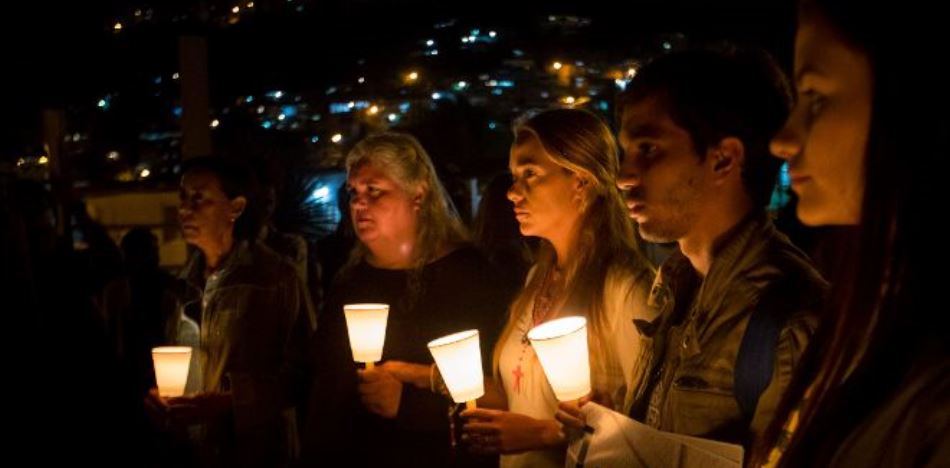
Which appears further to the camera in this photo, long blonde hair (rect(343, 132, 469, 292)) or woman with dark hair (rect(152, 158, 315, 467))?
woman with dark hair (rect(152, 158, 315, 467))

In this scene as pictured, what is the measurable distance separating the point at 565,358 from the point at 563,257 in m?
0.85

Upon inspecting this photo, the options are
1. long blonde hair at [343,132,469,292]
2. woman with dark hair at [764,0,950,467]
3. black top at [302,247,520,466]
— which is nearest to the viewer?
woman with dark hair at [764,0,950,467]

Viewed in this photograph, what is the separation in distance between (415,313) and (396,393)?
0.40 metres

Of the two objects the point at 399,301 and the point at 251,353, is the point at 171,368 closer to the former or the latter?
the point at 251,353

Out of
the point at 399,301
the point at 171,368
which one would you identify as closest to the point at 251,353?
the point at 171,368

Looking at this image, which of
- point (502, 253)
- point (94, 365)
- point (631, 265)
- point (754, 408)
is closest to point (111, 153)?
point (94, 365)

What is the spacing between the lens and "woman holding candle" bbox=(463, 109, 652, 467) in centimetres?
294

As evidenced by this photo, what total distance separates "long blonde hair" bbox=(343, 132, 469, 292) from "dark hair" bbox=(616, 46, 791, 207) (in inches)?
78.8

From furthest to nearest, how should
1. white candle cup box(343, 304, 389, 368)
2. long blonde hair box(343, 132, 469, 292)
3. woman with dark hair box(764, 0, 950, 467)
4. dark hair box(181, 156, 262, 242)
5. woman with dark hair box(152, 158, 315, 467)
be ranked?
1. dark hair box(181, 156, 262, 242)
2. woman with dark hair box(152, 158, 315, 467)
3. long blonde hair box(343, 132, 469, 292)
4. white candle cup box(343, 304, 389, 368)
5. woman with dark hair box(764, 0, 950, 467)

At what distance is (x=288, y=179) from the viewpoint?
352 inches

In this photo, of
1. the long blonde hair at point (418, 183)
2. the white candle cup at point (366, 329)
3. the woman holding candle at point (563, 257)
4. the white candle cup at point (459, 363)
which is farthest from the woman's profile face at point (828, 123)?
the long blonde hair at point (418, 183)

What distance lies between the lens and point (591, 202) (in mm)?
3221

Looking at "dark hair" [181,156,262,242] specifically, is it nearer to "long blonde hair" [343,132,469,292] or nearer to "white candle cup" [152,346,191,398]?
"long blonde hair" [343,132,469,292]

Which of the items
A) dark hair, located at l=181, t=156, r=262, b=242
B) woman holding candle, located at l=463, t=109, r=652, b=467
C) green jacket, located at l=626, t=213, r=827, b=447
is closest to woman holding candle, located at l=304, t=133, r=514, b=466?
woman holding candle, located at l=463, t=109, r=652, b=467
